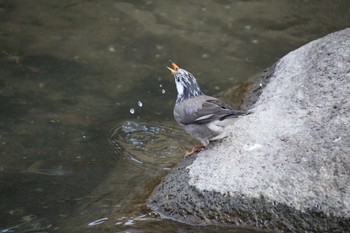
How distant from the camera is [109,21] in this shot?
11.9 meters

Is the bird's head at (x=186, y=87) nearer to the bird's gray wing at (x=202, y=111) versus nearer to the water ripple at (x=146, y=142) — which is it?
the bird's gray wing at (x=202, y=111)

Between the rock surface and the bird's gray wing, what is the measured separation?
1.04 ft

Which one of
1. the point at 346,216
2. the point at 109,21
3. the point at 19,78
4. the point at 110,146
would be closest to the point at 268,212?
the point at 346,216

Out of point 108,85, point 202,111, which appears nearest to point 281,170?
point 202,111

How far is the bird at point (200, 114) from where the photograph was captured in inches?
267

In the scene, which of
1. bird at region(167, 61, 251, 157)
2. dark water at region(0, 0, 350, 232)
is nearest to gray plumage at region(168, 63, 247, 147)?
bird at region(167, 61, 251, 157)

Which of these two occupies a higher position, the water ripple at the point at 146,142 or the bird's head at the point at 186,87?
the bird's head at the point at 186,87

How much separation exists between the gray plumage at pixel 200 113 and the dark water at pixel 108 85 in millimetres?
818

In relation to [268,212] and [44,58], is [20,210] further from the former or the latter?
[44,58]

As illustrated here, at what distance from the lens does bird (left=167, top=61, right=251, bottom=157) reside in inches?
267

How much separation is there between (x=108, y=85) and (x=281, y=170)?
4495 mm

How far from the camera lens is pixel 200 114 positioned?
22.8 ft

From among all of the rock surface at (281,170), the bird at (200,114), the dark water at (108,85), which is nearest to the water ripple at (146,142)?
the dark water at (108,85)

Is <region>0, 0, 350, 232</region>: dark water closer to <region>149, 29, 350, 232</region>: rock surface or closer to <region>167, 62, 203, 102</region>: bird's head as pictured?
<region>149, 29, 350, 232</region>: rock surface
